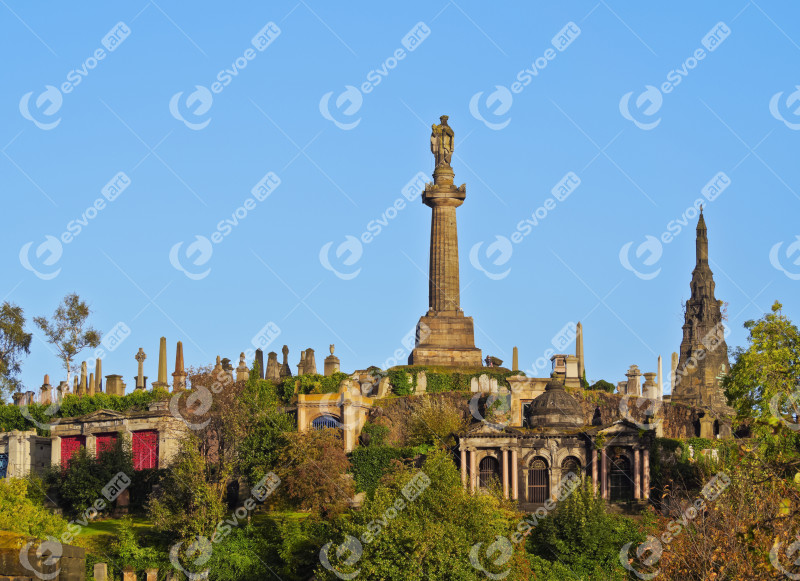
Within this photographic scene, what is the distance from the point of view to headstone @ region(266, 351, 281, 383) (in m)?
78.3

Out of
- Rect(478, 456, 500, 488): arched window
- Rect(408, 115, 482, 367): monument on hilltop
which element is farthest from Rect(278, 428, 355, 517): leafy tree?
Rect(408, 115, 482, 367): monument on hilltop

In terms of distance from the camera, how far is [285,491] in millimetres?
59188

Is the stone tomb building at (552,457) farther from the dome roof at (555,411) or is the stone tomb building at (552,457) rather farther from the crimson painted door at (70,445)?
the crimson painted door at (70,445)

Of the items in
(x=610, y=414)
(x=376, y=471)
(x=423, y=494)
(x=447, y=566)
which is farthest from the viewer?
(x=610, y=414)

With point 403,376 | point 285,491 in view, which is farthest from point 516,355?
point 285,491

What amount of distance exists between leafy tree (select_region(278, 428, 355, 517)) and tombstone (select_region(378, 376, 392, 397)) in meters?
12.1

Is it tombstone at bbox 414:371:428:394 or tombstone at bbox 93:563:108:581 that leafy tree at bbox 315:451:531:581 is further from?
tombstone at bbox 414:371:428:394

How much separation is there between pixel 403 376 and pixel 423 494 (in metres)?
24.1

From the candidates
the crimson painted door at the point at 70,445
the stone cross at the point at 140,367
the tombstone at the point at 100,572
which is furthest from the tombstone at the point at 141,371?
the tombstone at the point at 100,572

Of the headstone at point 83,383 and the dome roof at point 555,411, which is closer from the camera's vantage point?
the dome roof at point 555,411

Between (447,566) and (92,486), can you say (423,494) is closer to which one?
(447,566)

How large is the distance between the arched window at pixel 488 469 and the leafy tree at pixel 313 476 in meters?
6.94

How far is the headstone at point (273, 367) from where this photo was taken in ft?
257

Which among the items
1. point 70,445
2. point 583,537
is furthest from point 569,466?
point 70,445
